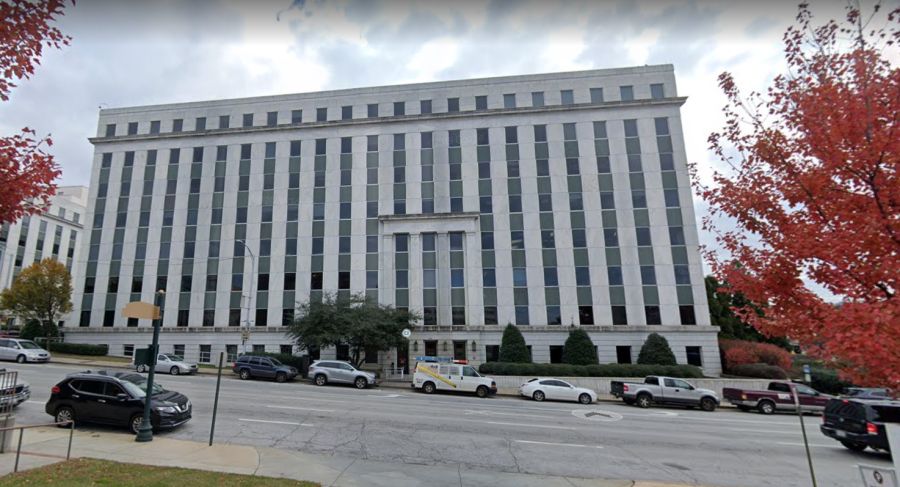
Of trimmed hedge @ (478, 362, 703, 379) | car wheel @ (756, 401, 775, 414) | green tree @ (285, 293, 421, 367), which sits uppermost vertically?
green tree @ (285, 293, 421, 367)

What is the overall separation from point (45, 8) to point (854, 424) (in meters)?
21.3

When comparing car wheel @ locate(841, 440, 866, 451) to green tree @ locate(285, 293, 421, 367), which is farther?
green tree @ locate(285, 293, 421, 367)

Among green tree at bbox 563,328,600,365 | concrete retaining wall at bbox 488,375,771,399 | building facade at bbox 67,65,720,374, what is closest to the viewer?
concrete retaining wall at bbox 488,375,771,399

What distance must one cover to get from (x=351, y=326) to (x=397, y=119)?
2113cm

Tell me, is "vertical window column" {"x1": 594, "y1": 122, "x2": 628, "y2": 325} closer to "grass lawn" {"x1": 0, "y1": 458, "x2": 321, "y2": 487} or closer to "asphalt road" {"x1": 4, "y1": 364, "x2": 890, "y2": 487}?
"asphalt road" {"x1": 4, "y1": 364, "x2": 890, "y2": 487}

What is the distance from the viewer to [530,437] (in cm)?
1367

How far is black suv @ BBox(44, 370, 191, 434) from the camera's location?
489 inches

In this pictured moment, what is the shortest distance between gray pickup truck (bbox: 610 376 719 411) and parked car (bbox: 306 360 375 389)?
15.6 metres

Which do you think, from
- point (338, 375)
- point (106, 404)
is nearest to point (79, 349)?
point (338, 375)

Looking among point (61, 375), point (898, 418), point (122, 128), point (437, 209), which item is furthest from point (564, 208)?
A: point (122, 128)

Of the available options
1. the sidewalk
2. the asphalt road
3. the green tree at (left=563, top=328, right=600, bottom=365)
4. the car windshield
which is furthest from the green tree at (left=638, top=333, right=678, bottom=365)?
the car windshield

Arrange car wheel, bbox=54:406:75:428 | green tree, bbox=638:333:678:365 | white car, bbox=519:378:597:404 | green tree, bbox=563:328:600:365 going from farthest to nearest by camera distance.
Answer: green tree, bbox=563:328:600:365 < green tree, bbox=638:333:678:365 < white car, bbox=519:378:597:404 < car wheel, bbox=54:406:75:428

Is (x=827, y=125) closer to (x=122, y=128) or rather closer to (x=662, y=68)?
(x=662, y=68)

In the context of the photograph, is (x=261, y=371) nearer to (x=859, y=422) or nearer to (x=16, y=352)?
(x=16, y=352)
